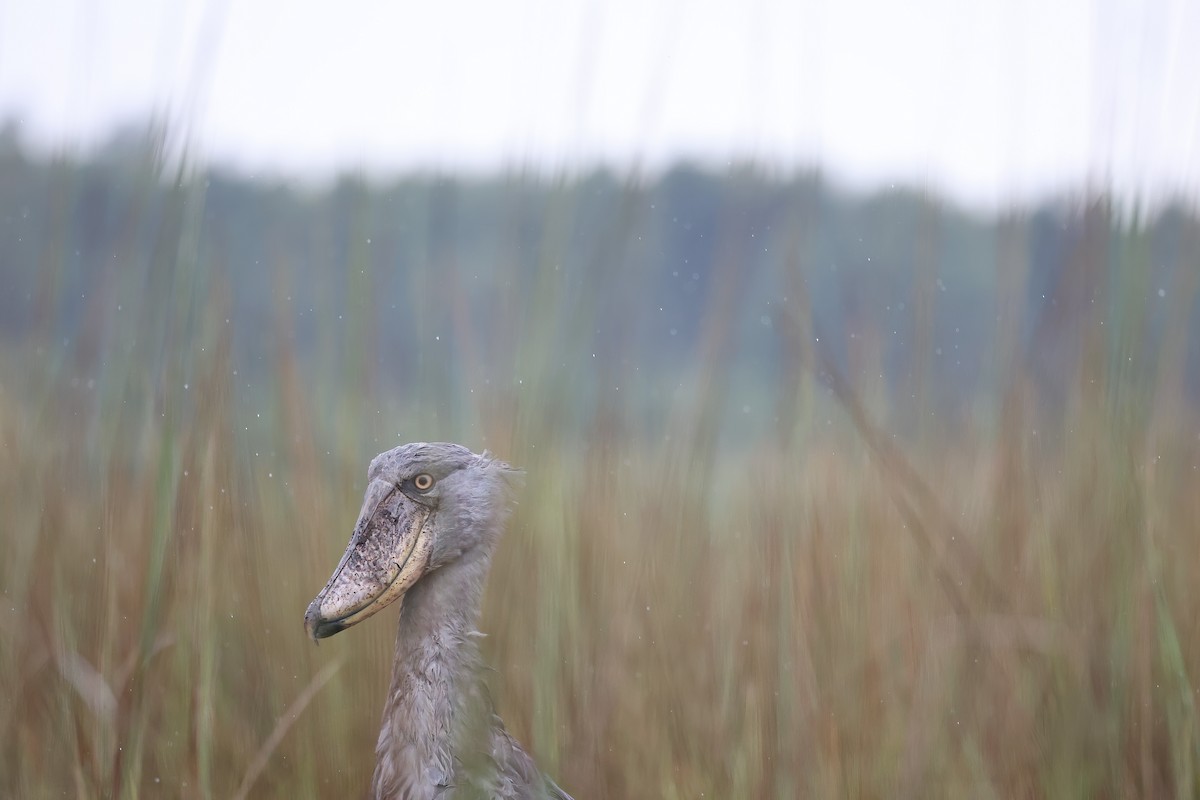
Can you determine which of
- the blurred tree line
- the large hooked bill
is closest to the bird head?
the large hooked bill

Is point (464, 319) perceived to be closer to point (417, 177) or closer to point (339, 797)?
point (417, 177)

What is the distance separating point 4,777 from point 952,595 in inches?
63.3

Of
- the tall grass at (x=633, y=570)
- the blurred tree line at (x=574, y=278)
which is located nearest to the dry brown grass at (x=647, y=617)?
the tall grass at (x=633, y=570)

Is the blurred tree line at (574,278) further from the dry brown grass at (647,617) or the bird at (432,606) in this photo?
the bird at (432,606)

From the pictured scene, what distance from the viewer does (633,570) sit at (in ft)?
6.42

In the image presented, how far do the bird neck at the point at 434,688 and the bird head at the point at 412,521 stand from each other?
1.6 inches

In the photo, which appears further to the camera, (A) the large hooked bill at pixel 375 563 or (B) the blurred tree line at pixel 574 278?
(B) the blurred tree line at pixel 574 278

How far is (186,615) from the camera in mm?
1687

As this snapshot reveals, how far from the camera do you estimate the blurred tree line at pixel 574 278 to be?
64.0 inches

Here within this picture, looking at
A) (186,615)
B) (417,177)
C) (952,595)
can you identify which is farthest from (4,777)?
(952,595)

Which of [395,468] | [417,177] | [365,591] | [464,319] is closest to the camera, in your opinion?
[365,591]

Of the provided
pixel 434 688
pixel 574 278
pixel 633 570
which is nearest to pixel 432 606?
pixel 434 688

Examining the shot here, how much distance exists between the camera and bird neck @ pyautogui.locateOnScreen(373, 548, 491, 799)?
1.60 meters

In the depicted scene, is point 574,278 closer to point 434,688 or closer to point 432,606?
point 432,606
